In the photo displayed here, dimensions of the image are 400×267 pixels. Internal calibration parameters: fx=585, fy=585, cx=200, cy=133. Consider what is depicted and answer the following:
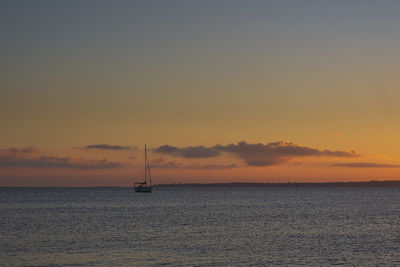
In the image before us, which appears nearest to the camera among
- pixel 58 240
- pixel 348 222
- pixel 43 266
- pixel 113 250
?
pixel 43 266

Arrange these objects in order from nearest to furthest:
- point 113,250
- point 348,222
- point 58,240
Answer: point 113,250 < point 58,240 < point 348,222

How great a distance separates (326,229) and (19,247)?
130 ft

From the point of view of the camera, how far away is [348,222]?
88.2 meters

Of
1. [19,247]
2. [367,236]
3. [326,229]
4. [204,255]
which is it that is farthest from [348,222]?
[19,247]

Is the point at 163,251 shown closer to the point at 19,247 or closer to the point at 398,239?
the point at 19,247

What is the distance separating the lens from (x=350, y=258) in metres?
49.6

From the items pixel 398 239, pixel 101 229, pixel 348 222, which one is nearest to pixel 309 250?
pixel 398 239

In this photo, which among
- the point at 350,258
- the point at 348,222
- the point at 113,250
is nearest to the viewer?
the point at 350,258

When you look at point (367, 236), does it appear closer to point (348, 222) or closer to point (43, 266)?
point (348, 222)

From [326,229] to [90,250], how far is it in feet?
115

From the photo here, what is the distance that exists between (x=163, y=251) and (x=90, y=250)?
22.1ft

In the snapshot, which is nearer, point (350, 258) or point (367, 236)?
point (350, 258)

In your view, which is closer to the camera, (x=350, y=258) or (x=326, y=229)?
(x=350, y=258)

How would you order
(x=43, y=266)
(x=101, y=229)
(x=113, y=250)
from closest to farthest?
(x=43, y=266)
(x=113, y=250)
(x=101, y=229)
